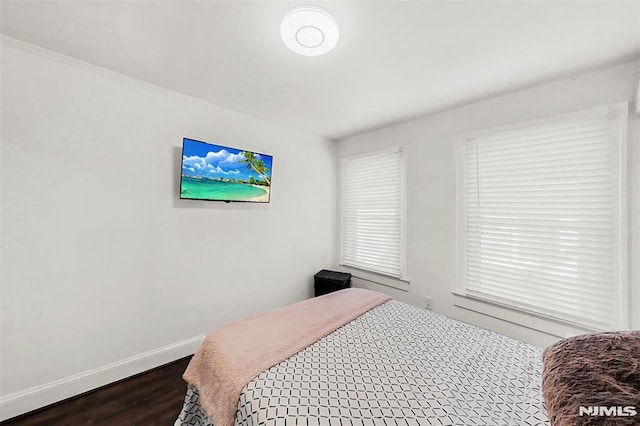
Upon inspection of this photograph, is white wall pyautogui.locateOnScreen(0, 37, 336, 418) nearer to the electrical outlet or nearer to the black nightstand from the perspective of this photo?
the black nightstand

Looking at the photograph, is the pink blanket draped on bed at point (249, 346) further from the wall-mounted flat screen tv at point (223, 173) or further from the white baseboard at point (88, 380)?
the wall-mounted flat screen tv at point (223, 173)

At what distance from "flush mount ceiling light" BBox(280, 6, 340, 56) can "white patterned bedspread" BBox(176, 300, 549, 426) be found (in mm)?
1802

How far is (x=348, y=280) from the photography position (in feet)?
10.8

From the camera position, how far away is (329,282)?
10.5 feet

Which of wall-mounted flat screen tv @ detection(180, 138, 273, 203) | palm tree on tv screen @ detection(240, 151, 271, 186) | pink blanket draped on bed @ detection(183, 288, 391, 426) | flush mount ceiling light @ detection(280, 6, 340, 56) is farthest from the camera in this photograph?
palm tree on tv screen @ detection(240, 151, 271, 186)

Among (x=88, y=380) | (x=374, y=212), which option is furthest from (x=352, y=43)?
(x=88, y=380)

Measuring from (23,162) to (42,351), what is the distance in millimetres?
1305

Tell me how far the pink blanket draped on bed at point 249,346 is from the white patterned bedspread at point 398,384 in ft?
0.22

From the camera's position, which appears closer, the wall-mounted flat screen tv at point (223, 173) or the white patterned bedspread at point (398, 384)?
the white patterned bedspread at point (398, 384)

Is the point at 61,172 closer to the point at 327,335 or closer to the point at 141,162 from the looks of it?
the point at 141,162

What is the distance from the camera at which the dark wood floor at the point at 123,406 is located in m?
1.67

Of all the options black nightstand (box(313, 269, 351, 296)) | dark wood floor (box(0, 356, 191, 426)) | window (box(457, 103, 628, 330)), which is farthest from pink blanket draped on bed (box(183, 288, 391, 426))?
window (box(457, 103, 628, 330))

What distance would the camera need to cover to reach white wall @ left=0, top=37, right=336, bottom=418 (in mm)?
1682

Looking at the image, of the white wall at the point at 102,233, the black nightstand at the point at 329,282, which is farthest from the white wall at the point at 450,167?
the white wall at the point at 102,233
